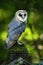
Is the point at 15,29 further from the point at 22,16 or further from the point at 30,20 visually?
the point at 30,20

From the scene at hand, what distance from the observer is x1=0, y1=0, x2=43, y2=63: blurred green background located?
3.87 metres

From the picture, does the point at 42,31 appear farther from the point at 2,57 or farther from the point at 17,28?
the point at 17,28

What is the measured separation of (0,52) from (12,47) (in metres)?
1.03

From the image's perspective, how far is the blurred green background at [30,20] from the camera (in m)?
3.87

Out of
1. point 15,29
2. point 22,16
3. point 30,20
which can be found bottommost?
point 30,20

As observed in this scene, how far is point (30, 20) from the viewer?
398 centimetres

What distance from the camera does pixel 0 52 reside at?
368 cm

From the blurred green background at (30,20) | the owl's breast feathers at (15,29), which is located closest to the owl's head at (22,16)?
the owl's breast feathers at (15,29)

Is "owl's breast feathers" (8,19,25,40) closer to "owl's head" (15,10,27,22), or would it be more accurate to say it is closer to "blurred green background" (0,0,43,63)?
"owl's head" (15,10,27,22)

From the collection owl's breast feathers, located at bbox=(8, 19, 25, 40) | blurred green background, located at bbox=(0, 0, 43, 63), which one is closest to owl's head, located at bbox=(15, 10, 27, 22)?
owl's breast feathers, located at bbox=(8, 19, 25, 40)

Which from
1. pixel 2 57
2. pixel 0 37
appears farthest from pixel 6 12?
pixel 2 57

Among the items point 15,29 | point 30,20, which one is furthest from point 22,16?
point 30,20

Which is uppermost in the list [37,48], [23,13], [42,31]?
[23,13]

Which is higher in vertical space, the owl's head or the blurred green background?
the owl's head
